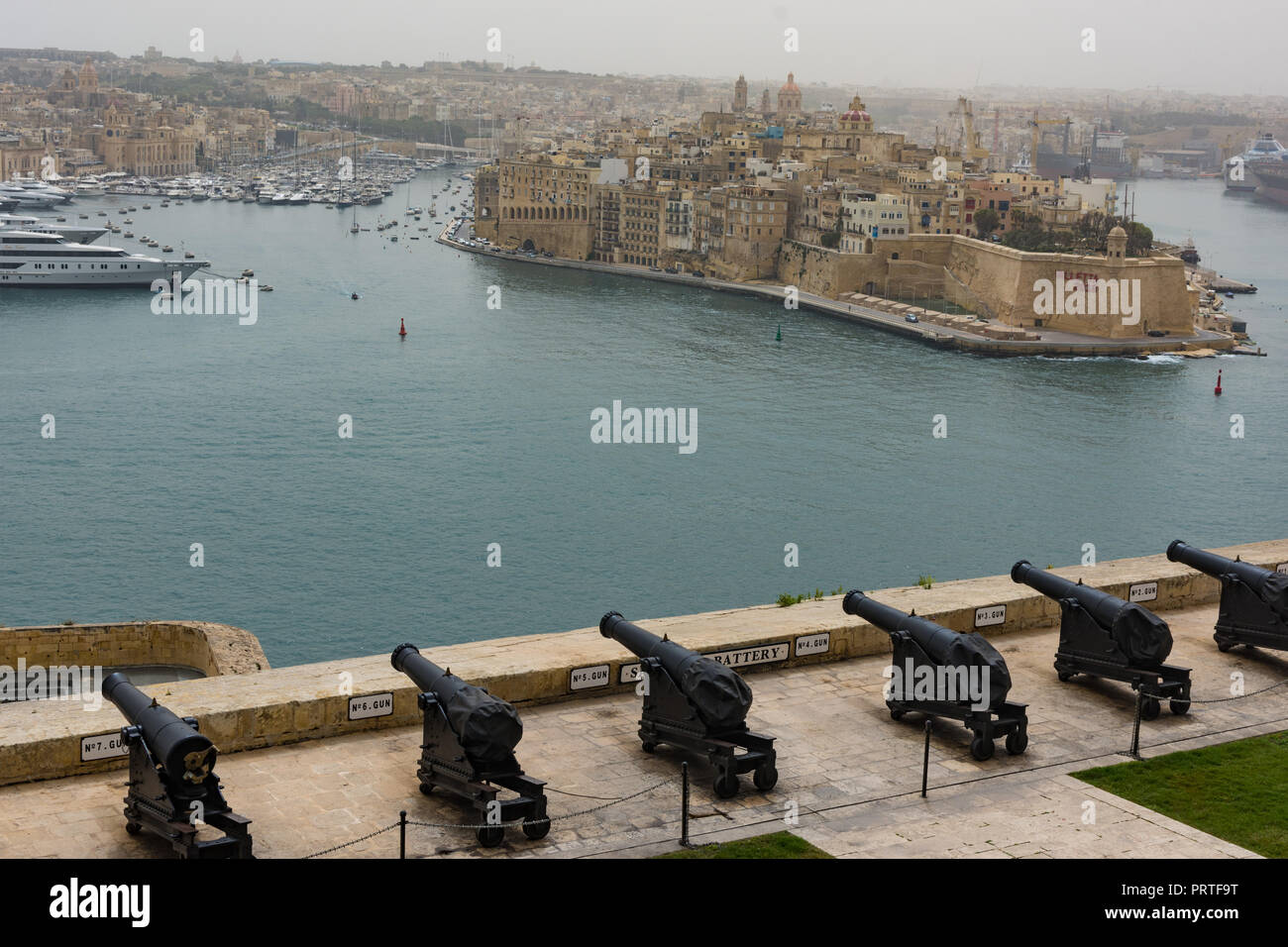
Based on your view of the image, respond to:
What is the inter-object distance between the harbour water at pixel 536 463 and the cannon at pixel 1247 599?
11.0m

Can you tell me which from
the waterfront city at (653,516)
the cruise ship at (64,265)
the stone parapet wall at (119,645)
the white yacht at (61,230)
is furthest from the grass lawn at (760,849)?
the white yacht at (61,230)

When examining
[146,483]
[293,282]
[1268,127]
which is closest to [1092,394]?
[146,483]

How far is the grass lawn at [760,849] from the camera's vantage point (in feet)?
16.0

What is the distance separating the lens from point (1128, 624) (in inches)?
253

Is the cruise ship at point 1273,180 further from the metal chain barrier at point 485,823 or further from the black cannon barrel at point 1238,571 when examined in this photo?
the metal chain barrier at point 485,823

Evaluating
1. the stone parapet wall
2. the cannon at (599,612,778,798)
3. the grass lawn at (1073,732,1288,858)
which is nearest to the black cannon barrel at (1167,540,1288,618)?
the grass lawn at (1073,732,1288,858)

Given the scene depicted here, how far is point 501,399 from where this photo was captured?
31.2 metres

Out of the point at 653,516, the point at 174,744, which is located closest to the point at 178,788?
the point at 174,744

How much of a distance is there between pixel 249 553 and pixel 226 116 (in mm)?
107557

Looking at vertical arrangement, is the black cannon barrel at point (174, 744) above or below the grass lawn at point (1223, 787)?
above
